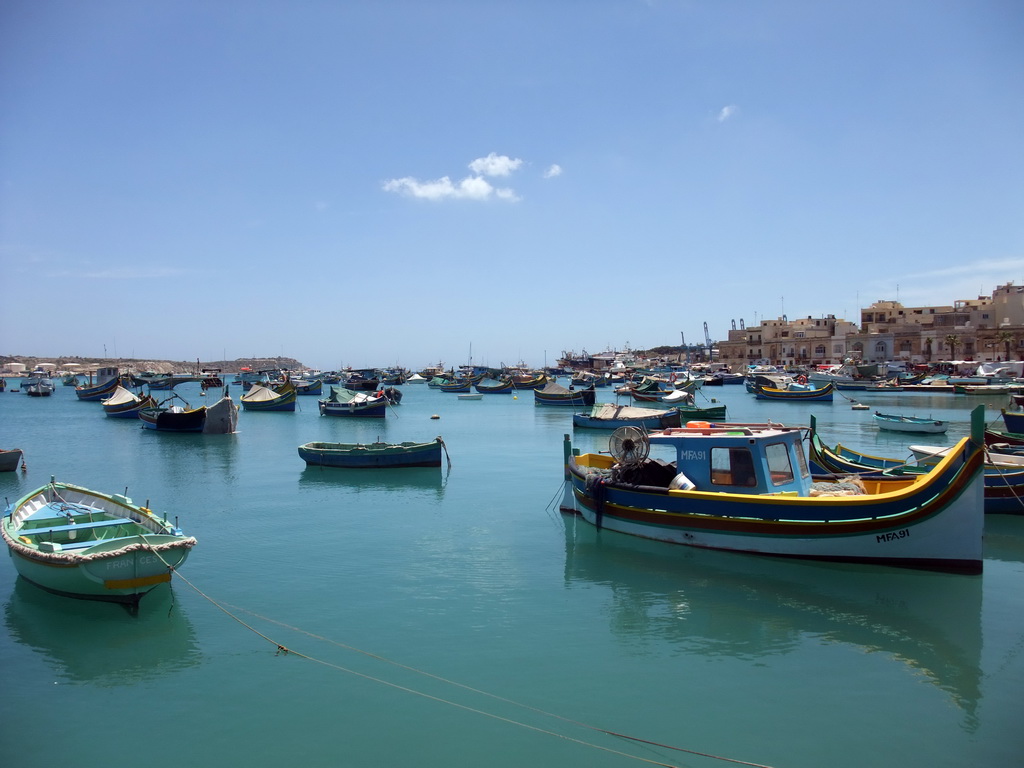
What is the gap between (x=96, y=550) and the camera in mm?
12094

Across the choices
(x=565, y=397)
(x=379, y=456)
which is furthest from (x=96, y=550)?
(x=565, y=397)

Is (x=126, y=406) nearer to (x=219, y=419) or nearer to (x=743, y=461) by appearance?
(x=219, y=419)

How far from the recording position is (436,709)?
894 cm

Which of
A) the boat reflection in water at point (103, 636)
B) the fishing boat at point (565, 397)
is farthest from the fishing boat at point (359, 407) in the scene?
the boat reflection in water at point (103, 636)

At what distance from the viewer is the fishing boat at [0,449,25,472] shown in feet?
90.9

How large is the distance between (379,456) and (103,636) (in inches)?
679

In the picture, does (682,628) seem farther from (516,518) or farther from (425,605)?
(516,518)

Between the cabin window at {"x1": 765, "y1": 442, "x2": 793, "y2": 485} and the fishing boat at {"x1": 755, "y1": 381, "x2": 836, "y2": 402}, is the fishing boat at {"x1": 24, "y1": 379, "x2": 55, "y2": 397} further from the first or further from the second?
the cabin window at {"x1": 765, "y1": 442, "x2": 793, "y2": 485}

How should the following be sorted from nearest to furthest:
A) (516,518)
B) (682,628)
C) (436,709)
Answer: (436,709) → (682,628) → (516,518)

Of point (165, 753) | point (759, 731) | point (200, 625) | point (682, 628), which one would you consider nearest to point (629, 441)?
point (682, 628)

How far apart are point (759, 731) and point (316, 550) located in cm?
1116

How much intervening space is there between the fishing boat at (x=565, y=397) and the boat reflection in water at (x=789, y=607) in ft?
149

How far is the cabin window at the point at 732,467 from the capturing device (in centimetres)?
1484

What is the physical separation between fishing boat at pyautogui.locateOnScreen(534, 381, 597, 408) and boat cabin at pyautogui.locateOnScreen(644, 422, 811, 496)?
45.1m
